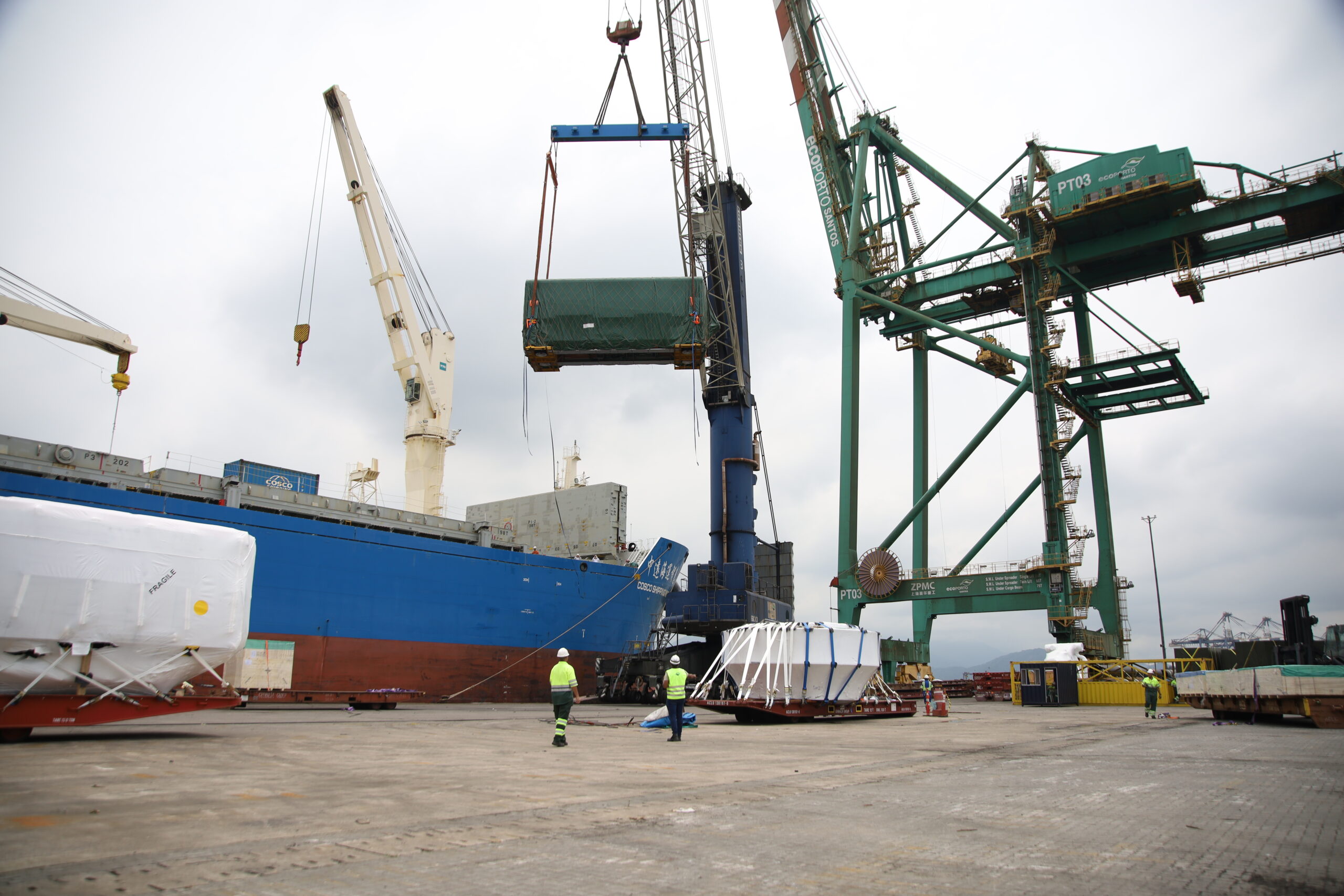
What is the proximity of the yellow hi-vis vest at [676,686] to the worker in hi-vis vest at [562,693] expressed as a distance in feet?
4.21

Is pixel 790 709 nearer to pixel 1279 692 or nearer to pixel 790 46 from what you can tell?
pixel 1279 692

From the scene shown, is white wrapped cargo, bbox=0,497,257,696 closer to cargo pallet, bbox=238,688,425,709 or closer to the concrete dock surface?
the concrete dock surface

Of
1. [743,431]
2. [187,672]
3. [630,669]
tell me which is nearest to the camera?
[187,672]

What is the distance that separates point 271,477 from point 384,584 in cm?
624

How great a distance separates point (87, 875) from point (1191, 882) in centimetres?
450

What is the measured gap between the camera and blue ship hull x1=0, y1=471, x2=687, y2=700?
20734mm

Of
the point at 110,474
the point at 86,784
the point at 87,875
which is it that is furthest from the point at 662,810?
the point at 110,474

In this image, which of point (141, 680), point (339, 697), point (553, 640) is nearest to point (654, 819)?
point (141, 680)

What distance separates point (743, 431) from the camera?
2897cm

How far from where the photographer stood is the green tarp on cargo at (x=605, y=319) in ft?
93.9

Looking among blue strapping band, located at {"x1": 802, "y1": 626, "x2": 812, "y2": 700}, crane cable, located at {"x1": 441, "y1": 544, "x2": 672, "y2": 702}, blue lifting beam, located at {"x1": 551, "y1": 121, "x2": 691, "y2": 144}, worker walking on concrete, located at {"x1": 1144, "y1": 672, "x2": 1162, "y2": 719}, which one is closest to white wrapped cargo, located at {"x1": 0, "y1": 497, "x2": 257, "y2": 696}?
blue strapping band, located at {"x1": 802, "y1": 626, "x2": 812, "y2": 700}

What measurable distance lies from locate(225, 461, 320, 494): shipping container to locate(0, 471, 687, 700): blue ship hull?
4260mm

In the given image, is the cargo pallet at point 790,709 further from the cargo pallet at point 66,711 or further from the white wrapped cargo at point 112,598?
the cargo pallet at point 66,711

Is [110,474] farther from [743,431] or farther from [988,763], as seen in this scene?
[988,763]
